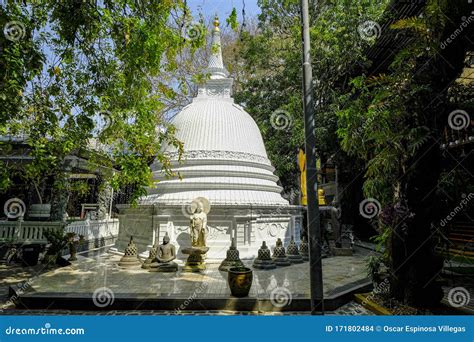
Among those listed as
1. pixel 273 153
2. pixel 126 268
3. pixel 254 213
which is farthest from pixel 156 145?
pixel 273 153

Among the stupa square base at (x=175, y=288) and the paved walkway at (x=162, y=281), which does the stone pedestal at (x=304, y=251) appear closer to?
the paved walkway at (x=162, y=281)

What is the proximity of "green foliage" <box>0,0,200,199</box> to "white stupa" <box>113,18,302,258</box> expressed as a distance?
13.8 ft

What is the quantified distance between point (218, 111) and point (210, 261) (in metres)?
6.79

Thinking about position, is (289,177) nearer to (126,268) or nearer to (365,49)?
(365,49)

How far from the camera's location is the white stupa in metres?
10.6

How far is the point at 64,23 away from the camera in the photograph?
5.47m

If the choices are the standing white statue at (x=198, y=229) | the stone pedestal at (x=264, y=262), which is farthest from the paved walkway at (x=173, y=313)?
the standing white statue at (x=198, y=229)

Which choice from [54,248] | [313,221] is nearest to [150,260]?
[54,248]

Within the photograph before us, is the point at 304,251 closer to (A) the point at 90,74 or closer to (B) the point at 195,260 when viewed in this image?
(B) the point at 195,260

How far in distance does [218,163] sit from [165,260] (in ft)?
15.3

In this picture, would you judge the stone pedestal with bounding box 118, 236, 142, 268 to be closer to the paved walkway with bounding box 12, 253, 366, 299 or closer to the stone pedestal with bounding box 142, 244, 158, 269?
the paved walkway with bounding box 12, 253, 366, 299

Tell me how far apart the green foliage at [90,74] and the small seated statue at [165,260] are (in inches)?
121

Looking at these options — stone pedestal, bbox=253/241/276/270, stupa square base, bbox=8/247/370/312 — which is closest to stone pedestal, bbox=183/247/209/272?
stupa square base, bbox=8/247/370/312

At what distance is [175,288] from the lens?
683 centimetres
